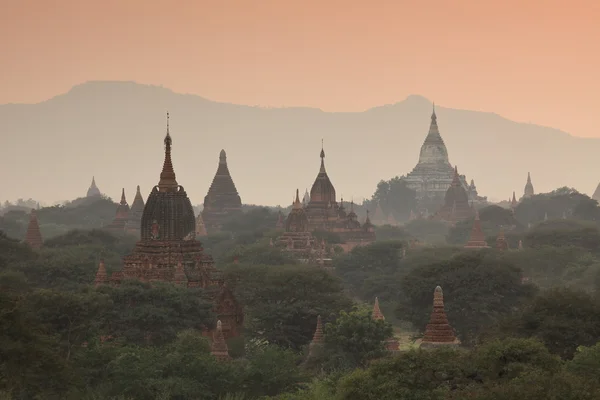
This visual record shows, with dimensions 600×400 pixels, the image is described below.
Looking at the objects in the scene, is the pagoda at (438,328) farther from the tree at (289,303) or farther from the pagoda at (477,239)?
the pagoda at (477,239)

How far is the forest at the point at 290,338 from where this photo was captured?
37344 mm

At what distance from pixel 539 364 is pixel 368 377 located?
419 cm

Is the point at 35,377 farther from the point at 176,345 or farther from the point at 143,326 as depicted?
the point at 143,326

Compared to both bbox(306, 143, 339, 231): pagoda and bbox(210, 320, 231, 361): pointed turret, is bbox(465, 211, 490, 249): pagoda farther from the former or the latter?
bbox(210, 320, 231, 361): pointed turret

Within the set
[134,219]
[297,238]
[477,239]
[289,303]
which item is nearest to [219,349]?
[289,303]

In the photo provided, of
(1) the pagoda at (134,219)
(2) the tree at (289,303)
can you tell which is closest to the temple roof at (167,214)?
(2) the tree at (289,303)

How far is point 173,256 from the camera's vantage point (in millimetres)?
65375

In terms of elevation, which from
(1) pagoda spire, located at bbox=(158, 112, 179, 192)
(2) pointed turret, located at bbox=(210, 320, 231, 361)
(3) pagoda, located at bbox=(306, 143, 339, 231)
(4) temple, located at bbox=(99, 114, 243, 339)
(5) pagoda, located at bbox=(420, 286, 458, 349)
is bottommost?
(2) pointed turret, located at bbox=(210, 320, 231, 361)

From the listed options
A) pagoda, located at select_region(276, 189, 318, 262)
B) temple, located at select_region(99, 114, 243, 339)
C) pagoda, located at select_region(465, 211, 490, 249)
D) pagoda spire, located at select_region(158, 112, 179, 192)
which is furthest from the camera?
pagoda, located at select_region(465, 211, 490, 249)

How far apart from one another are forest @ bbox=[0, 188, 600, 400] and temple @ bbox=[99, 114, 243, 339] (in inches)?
37.9

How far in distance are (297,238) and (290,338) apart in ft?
147

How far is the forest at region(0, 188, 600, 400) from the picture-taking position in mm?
37344

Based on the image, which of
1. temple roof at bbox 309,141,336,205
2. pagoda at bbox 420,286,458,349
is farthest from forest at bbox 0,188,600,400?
temple roof at bbox 309,141,336,205

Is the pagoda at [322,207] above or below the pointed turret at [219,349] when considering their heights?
above
